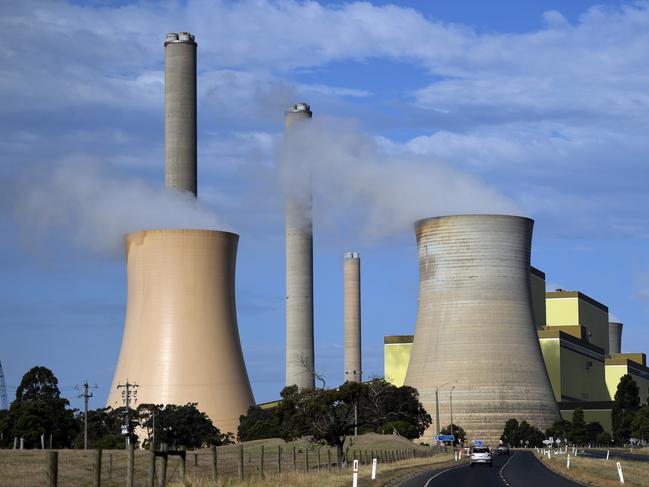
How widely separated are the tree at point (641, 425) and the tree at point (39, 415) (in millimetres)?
50444

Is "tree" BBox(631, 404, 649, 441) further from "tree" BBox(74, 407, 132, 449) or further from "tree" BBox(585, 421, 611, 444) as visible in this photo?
"tree" BBox(74, 407, 132, 449)

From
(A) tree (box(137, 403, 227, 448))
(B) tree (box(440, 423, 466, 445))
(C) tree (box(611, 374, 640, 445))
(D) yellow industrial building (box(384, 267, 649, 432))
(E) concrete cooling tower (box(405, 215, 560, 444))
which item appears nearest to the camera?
(A) tree (box(137, 403, 227, 448))

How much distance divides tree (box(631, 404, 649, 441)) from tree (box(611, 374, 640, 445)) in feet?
12.2

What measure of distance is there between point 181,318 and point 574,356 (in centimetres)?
8138

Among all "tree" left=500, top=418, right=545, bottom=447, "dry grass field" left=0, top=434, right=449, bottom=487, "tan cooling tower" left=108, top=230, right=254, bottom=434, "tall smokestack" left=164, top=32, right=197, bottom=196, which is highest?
"tall smokestack" left=164, top=32, right=197, bottom=196

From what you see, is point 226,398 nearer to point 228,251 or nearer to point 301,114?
point 228,251

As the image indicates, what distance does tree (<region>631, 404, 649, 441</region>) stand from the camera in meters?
110

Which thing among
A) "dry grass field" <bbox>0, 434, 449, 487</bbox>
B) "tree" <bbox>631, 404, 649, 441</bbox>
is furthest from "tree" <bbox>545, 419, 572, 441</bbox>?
"dry grass field" <bbox>0, 434, 449, 487</bbox>

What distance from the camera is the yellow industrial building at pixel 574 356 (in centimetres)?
13838

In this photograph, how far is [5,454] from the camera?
3988cm

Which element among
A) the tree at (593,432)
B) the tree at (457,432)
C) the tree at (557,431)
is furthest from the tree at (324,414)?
the tree at (593,432)

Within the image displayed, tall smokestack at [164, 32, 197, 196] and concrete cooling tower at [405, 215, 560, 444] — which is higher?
tall smokestack at [164, 32, 197, 196]

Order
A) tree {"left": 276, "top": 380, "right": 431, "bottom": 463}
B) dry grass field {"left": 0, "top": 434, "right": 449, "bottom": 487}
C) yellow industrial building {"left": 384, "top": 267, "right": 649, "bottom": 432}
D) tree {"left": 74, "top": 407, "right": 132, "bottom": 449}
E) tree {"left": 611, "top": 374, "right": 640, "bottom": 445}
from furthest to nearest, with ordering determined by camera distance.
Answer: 1. yellow industrial building {"left": 384, "top": 267, "right": 649, "bottom": 432}
2. tree {"left": 611, "top": 374, "right": 640, "bottom": 445}
3. tree {"left": 74, "top": 407, "right": 132, "bottom": 449}
4. tree {"left": 276, "top": 380, "right": 431, "bottom": 463}
5. dry grass field {"left": 0, "top": 434, "right": 449, "bottom": 487}

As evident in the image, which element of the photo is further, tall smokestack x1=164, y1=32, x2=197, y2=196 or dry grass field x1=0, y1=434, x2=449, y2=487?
tall smokestack x1=164, y1=32, x2=197, y2=196
